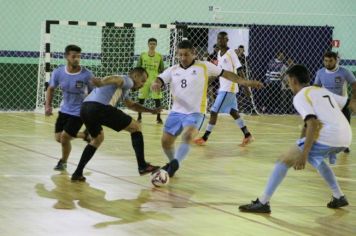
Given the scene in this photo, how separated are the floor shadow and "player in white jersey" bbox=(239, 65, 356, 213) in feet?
3.62

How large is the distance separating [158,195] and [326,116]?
2.25 meters

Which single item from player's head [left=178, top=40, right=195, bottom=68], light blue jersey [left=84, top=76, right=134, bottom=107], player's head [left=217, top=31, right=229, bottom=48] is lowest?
light blue jersey [left=84, top=76, right=134, bottom=107]

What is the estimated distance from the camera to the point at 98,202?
346 inches

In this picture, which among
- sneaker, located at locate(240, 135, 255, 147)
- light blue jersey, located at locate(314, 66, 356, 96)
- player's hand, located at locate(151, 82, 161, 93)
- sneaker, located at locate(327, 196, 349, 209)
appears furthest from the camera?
sneaker, located at locate(240, 135, 255, 147)

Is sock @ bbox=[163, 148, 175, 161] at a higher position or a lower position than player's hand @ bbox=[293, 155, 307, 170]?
lower

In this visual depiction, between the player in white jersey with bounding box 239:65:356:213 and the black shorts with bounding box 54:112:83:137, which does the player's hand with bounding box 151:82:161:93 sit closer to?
the black shorts with bounding box 54:112:83:137

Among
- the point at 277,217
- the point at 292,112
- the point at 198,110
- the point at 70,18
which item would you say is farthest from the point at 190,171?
the point at 292,112

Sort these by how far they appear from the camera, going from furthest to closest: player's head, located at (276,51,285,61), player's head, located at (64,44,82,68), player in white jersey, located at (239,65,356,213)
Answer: player's head, located at (276,51,285,61) → player's head, located at (64,44,82,68) → player in white jersey, located at (239,65,356,213)

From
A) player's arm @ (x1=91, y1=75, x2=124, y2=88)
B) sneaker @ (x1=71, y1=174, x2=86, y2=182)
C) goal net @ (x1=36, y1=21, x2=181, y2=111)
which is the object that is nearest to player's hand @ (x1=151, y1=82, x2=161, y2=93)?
player's arm @ (x1=91, y1=75, x2=124, y2=88)

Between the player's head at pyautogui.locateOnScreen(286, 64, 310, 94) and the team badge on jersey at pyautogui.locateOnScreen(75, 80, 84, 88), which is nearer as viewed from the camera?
the player's head at pyautogui.locateOnScreen(286, 64, 310, 94)

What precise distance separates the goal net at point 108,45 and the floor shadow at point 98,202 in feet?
42.9

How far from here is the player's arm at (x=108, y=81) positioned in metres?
9.76

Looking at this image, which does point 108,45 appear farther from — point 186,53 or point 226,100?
point 186,53

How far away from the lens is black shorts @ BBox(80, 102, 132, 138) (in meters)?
10.2
